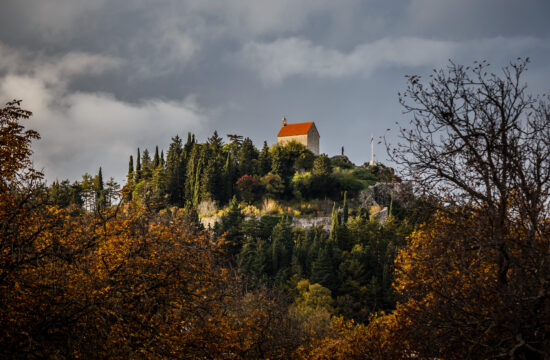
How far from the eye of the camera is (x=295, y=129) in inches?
2603

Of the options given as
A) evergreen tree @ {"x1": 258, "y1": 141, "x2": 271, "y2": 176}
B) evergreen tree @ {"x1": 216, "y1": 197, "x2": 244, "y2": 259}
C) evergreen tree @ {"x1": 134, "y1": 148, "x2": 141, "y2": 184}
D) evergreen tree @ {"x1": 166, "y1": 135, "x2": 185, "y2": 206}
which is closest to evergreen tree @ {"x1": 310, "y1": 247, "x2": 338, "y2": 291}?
evergreen tree @ {"x1": 216, "y1": 197, "x2": 244, "y2": 259}

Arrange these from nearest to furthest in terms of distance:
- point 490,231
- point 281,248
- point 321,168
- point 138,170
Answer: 1. point 490,231
2. point 281,248
3. point 321,168
4. point 138,170

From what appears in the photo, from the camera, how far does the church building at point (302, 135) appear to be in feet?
209

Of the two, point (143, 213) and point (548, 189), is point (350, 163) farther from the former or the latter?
point (548, 189)

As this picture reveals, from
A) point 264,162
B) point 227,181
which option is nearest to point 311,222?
point 227,181

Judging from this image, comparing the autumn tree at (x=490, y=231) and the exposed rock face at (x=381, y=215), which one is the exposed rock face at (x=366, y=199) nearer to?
the exposed rock face at (x=381, y=215)

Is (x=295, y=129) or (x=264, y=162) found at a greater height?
(x=295, y=129)

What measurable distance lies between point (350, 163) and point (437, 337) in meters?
58.9

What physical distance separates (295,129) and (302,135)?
289cm

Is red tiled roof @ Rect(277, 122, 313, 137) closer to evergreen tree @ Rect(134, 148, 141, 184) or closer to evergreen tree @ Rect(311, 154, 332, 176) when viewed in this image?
evergreen tree @ Rect(311, 154, 332, 176)

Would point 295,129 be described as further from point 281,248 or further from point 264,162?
point 281,248

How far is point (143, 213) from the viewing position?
50.2ft

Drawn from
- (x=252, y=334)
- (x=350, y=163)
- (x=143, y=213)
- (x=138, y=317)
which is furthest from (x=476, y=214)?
(x=350, y=163)

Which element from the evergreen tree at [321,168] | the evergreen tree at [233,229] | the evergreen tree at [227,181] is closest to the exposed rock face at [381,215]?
the evergreen tree at [321,168]
